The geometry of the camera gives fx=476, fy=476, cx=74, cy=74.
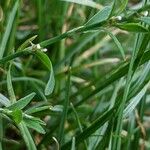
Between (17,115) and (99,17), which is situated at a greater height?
(99,17)

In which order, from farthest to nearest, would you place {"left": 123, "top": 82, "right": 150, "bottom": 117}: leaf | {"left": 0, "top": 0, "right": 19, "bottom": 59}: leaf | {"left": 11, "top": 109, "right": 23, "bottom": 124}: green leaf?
{"left": 0, "top": 0, "right": 19, "bottom": 59}: leaf < {"left": 123, "top": 82, "right": 150, "bottom": 117}: leaf < {"left": 11, "top": 109, "right": 23, "bottom": 124}: green leaf

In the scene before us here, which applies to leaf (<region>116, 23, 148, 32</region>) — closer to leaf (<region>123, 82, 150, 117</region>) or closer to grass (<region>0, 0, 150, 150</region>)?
grass (<region>0, 0, 150, 150</region>)

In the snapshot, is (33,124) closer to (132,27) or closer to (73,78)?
(132,27)

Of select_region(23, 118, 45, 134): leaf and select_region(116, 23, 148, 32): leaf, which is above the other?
select_region(116, 23, 148, 32): leaf

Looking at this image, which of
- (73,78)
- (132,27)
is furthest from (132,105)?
(73,78)

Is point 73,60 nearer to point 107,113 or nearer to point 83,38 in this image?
point 83,38

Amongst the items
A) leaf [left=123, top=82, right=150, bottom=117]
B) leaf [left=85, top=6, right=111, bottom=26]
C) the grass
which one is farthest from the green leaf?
leaf [left=123, top=82, right=150, bottom=117]

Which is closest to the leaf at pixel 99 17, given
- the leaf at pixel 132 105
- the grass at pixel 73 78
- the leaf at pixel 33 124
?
the grass at pixel 73 78

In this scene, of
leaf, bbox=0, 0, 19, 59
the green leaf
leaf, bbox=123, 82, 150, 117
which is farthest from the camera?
leaf, bbox=0, 0, 19, 59

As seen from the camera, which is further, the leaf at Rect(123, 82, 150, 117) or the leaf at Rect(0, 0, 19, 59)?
the leaf at Rect(0, 0, 19, 59)

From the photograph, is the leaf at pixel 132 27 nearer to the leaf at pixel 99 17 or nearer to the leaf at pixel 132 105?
the leaf at pixel 99 17
